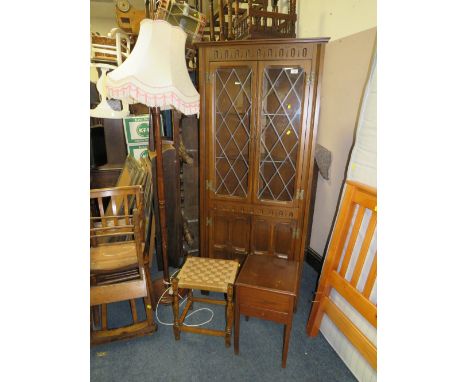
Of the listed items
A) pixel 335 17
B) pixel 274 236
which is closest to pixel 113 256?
pixel 274 236

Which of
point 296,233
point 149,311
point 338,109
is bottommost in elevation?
point 149,311

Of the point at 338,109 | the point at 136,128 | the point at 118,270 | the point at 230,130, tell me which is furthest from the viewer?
the point at 136,128

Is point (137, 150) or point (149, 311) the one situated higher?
point (137, 150)

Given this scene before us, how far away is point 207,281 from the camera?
1.58m

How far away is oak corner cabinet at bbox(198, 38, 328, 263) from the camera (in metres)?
1.64

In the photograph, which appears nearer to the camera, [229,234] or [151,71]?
[151,71]

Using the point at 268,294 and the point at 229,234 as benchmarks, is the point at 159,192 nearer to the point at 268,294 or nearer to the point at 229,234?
the point at 229,234

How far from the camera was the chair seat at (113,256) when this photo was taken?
5.32ft

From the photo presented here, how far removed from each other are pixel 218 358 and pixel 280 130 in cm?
155

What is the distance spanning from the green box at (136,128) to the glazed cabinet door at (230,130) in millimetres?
1164

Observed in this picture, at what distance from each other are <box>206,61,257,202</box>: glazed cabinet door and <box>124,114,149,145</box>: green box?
3.82ft

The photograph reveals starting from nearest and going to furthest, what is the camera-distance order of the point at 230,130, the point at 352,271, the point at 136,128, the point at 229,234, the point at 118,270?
1. the point at 352,271
2. the point at 118,270
3. the point at 230,130
4. the point at 229,234
5. the point at 136,128

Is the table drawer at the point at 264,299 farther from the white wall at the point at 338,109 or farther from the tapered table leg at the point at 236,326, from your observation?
the white wall at the point at 338,109
